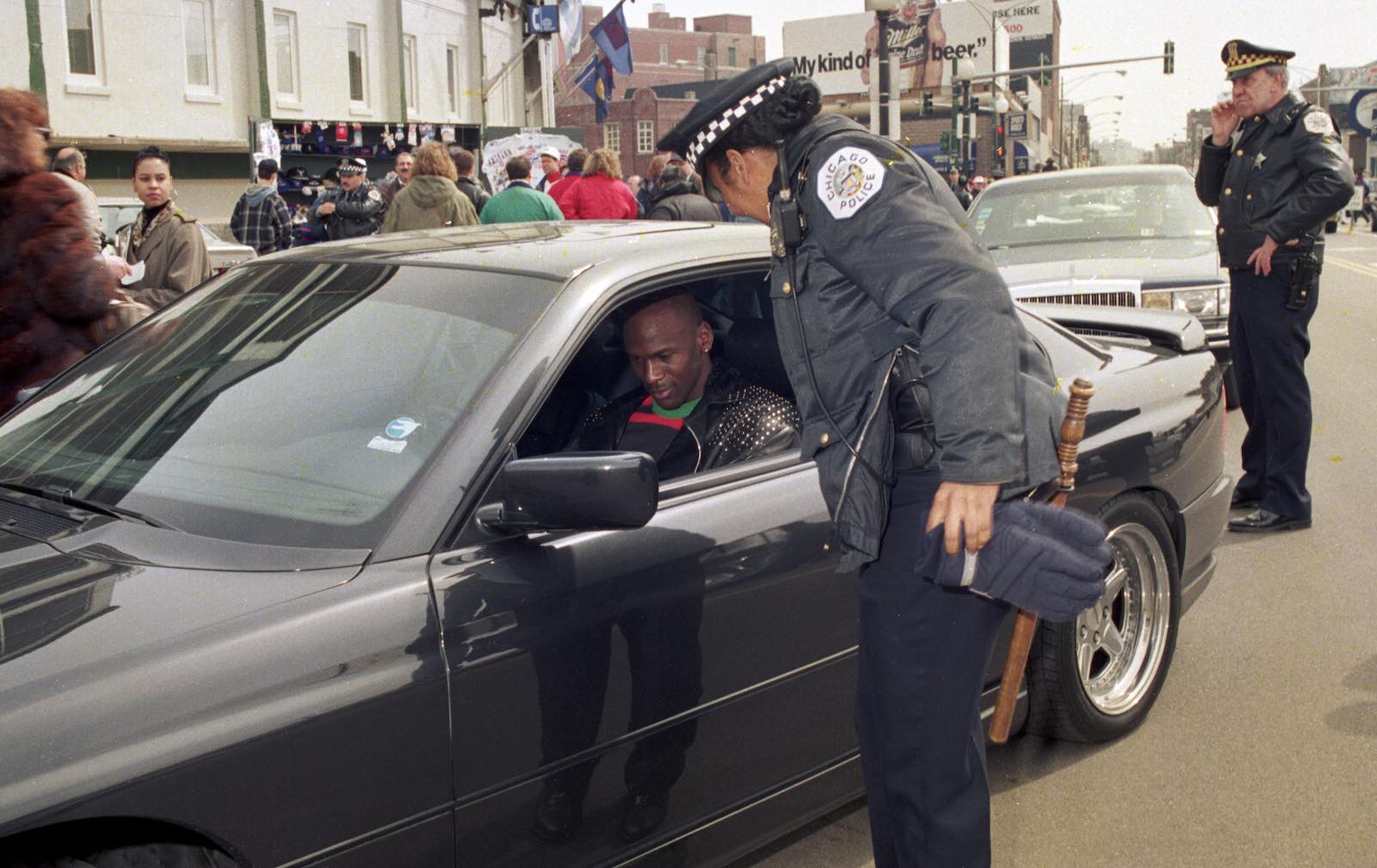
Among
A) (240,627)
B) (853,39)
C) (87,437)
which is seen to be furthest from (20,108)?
(853,39)

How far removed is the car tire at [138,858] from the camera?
1.86m

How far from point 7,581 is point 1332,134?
583cm

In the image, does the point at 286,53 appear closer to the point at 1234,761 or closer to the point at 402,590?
the point at 1234,761

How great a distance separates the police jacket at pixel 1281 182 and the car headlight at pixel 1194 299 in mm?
1664

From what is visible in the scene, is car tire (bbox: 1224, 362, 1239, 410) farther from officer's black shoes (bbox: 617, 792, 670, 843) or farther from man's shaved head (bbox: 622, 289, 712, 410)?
officer's black shoes (bbox: 617, 792, 670, 843)

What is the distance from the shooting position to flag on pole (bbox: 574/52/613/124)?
3085 cm

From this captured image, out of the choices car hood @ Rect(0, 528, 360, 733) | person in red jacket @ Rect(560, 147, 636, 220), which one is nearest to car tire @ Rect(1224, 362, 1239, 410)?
person in red jacket @ Rect(560, 147, 636, 220)

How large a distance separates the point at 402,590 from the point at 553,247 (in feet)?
3.35

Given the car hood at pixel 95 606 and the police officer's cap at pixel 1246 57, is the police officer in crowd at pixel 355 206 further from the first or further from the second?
the car hood at pixel 95 606

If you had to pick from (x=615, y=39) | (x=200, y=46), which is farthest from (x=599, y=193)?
(x=615, y=39)

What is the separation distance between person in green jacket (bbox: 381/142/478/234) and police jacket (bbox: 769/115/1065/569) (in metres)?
6.90

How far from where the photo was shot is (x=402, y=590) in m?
2.24

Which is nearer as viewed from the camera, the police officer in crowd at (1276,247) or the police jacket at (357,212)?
the police officer in crowd at (1276,247)

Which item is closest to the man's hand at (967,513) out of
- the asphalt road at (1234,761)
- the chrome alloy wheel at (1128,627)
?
the asphalt road at (1234,761)
